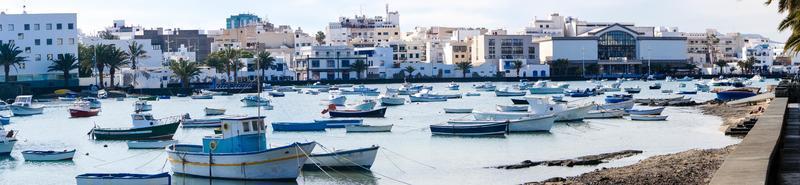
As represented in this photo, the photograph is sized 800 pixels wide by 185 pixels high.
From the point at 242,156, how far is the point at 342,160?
3.73 metres

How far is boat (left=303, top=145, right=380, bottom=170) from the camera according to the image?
1238 inches

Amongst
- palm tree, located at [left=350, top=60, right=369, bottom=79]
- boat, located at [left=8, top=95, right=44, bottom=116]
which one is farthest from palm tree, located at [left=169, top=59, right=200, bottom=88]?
boat, located at [left=8, top=95, right=44, bottom=116]

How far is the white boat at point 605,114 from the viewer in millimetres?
58931

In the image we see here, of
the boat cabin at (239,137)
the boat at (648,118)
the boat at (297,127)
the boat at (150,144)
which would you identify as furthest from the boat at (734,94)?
A: the boat cabin at (239,137)

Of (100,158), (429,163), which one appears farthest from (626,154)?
(100,158)

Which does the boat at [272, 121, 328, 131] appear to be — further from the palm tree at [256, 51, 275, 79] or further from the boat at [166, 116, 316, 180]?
the palm tree at [256, 51, 275, 79]

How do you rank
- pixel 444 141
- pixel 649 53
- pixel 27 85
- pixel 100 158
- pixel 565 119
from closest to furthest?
pixel 100 158 < pixel 444 141 < pixel 565 119 < pixel 27 85 < pixel 649 53

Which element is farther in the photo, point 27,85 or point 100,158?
point 27,85

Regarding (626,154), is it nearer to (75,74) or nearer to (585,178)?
(585,178)

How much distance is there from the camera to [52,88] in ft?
357

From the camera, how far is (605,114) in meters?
59.5

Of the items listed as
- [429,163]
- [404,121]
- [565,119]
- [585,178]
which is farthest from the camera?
[404,121]

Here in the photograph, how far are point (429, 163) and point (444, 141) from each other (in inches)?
373

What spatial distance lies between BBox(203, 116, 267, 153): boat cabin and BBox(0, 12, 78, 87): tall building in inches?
3257
